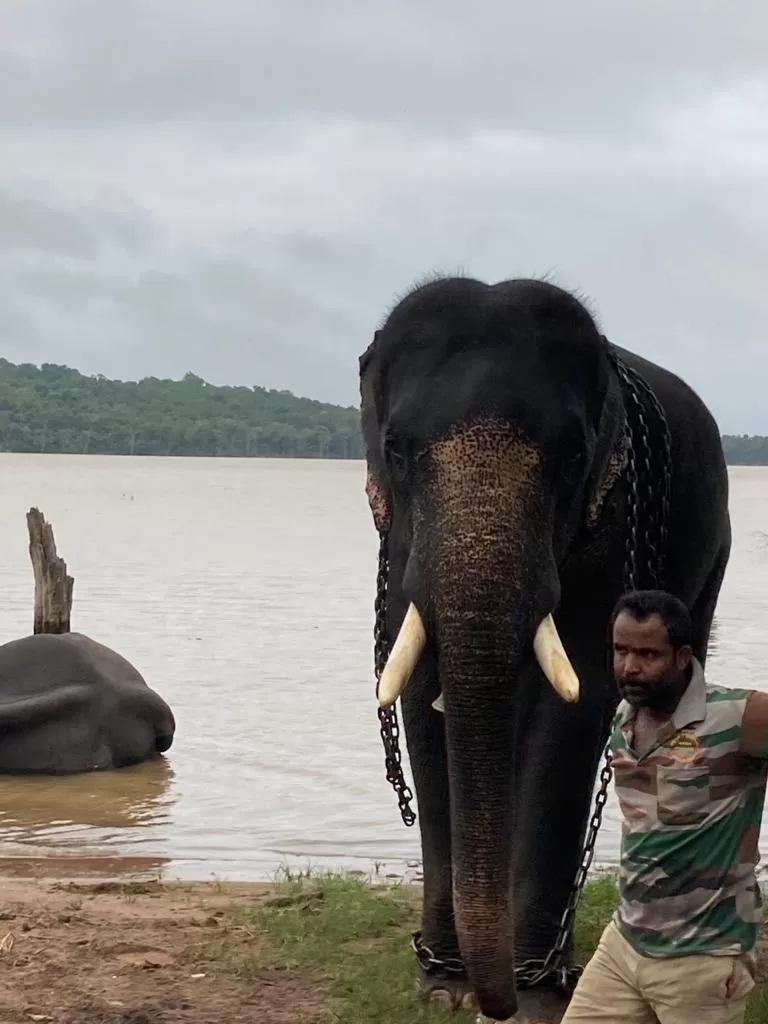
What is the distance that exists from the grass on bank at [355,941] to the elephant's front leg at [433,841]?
0.34 ft

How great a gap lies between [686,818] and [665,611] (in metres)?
0.49

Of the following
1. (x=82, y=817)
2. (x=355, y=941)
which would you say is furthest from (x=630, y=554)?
(x=82, y=817)

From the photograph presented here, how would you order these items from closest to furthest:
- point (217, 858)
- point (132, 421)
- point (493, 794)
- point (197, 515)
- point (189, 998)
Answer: point (493, 794) < point (189, 998) < point (217, 858) < point (197, 515) < point (132, 421)

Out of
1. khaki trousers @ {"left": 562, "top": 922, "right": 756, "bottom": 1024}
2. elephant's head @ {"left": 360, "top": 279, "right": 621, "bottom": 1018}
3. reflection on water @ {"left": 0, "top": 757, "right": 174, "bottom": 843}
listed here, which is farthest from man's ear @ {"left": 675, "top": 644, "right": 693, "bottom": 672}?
reflection on water @ {"left": 0, "top": 757, "right": 174, "bottom": 843}

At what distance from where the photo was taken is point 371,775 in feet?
42.3

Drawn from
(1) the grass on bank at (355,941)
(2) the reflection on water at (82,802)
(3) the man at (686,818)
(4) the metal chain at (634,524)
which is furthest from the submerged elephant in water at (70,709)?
(3) the man at (686,818)

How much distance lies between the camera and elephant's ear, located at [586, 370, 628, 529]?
206 inches

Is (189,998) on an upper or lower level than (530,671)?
lower

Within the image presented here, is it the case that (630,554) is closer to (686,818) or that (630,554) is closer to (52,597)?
(686,818)

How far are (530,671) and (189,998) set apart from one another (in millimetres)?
1618

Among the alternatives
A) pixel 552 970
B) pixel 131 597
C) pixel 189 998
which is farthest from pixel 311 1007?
pixel 131 597

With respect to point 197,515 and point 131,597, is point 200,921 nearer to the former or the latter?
point 131,597

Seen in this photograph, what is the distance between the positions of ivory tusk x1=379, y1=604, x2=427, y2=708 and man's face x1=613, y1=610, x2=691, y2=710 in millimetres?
660

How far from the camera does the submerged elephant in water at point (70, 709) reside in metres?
12.2
